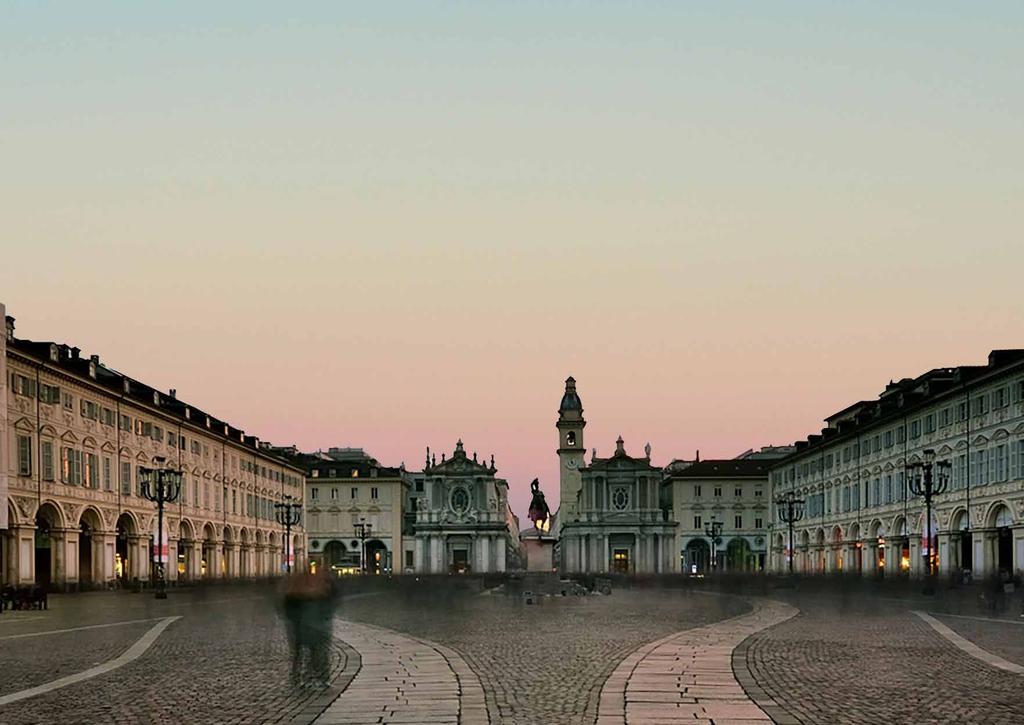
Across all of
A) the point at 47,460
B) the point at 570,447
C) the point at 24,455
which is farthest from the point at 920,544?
the point at 570,447

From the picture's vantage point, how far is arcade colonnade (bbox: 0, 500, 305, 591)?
200ft

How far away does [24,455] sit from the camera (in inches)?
2420

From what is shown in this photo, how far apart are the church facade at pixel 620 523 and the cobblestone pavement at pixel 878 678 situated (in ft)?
426

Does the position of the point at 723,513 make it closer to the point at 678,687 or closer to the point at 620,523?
the point at 620,523

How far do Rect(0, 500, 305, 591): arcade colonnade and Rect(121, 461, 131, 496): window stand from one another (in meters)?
1.32

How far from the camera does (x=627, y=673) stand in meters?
20.7

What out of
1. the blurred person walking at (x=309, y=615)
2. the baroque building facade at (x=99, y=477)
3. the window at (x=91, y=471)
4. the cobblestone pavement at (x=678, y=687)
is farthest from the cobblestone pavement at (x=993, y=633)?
the window at (x=91, y=471)

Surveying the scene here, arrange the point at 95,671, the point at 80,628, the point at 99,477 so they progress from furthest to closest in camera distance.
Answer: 1. the point at 99,477
2. the point at 80,628
3. the point at 95,671

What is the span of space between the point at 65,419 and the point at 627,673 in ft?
173

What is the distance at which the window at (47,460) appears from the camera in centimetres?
6406

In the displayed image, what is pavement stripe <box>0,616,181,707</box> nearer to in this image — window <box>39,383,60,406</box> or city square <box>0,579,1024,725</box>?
city square <box>0,579,1024,725</box>

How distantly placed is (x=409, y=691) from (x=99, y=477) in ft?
189

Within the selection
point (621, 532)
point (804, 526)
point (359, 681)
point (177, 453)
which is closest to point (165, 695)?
point (359, 681)

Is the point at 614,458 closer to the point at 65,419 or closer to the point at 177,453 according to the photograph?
the point at 177,453
